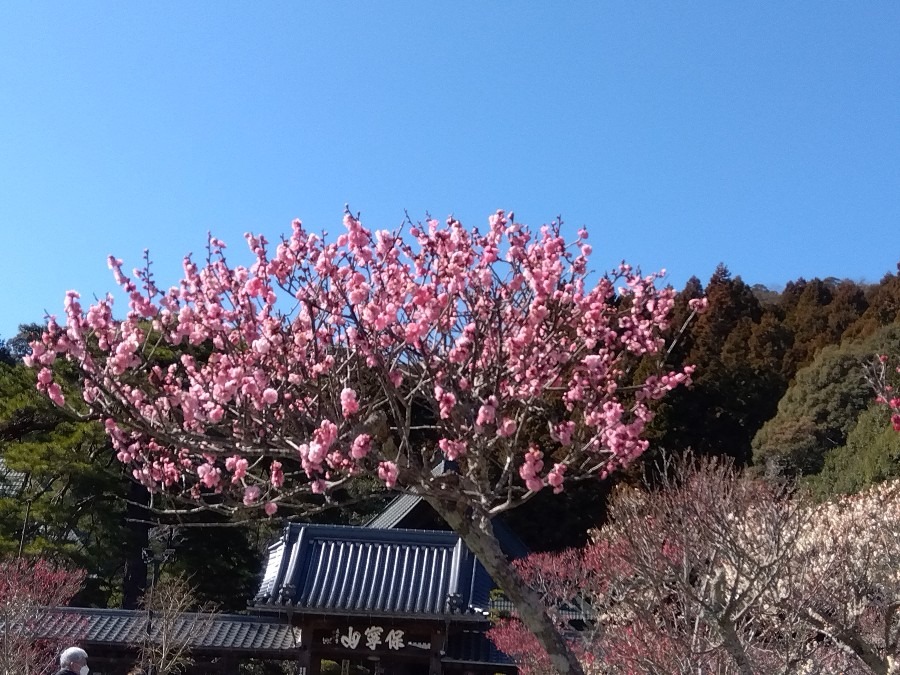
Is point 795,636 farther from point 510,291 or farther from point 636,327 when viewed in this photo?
point 510,291

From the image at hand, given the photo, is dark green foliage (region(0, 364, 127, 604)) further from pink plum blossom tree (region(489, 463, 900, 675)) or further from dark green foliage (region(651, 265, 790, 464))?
dark green foliage (region(651, 265, 790, 464))


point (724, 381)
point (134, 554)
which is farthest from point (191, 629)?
point (724, 381)

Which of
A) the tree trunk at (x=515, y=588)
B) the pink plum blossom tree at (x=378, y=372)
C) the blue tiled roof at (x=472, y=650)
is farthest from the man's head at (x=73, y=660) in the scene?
the blue tiled roof at (x=472, y=650)

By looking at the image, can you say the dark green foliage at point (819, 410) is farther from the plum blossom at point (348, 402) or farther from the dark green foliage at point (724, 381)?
the plum blossom at point (348, 402)

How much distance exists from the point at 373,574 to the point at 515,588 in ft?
27.7

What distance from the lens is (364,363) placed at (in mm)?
4910

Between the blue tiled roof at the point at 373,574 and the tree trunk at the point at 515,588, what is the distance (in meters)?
7.32

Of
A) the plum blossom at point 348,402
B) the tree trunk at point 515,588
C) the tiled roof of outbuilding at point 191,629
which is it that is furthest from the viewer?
the tiled roof of outbuilding at point 191,629

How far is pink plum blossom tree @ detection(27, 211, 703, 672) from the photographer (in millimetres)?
4469

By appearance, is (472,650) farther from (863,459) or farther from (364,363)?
(863,459)

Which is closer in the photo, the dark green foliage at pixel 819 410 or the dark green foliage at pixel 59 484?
the dark green foliage at pixel 59 484

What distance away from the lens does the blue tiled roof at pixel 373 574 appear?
1188 cm

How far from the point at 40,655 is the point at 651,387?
10.2m

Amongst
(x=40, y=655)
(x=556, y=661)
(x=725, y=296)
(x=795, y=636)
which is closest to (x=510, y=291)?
(x=556, y=661)
